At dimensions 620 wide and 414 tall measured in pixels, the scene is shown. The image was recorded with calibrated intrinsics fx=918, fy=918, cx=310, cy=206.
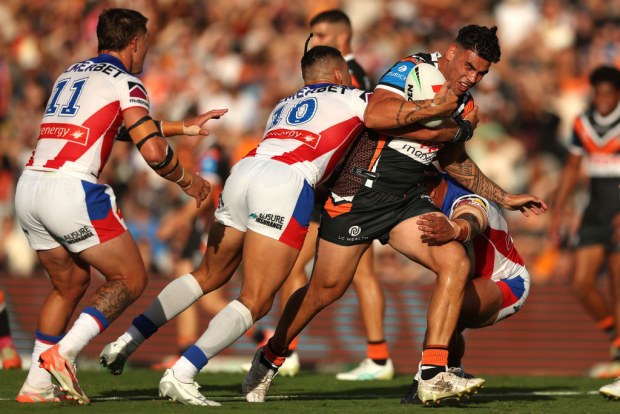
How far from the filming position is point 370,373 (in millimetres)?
9039

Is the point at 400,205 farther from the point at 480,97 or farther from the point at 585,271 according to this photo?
the point at 480,97

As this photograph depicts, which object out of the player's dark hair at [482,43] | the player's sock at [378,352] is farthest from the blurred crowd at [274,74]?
the player's dark hair at [482,43]

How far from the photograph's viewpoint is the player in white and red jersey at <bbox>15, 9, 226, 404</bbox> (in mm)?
6258

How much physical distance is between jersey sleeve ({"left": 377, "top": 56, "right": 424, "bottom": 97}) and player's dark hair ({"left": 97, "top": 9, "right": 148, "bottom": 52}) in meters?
1.85

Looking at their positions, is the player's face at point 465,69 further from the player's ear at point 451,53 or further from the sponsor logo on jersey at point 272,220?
the sponsor logo on jersey at point 272,220

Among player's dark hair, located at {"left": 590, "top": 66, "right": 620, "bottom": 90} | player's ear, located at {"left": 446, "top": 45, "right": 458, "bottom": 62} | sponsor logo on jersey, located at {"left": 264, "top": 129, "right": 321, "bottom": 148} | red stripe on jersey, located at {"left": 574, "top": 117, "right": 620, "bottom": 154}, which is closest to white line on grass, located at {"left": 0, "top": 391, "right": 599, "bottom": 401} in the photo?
sponsor logo on jersey, located at {"left": 264, "top": 129, "right": 321, "bottom": 148}

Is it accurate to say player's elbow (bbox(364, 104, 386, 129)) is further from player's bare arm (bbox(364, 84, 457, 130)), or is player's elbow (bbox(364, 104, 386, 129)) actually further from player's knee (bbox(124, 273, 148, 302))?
player's knee (bbox(124, 273, 148, 302))

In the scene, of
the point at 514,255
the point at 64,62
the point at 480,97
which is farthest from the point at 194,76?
the point at 514,255

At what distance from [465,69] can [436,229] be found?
47.6 inches

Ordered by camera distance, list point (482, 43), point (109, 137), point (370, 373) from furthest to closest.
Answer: point (370, 373), point (482, 43), point (109, 137)

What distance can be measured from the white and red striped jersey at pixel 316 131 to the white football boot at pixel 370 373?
3072 mm

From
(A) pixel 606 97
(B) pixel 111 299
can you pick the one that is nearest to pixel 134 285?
(B) pixel 111 299

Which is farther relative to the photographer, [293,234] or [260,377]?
[260,377]

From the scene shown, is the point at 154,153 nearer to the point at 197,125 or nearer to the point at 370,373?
the point at 197,125
